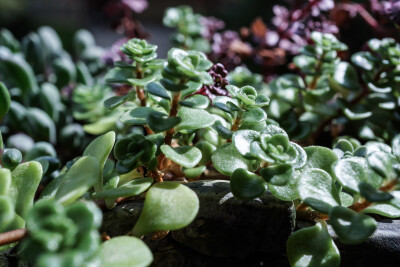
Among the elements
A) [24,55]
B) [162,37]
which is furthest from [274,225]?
[162,37]

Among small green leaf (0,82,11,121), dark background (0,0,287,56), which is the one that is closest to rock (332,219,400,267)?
small green leaf (0,82,11,121)

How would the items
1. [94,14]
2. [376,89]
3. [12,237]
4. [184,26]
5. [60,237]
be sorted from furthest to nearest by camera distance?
[94,14]
[184,26]
[376,89]
[12,237]
[60,237]

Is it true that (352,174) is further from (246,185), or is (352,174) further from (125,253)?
(125,253)

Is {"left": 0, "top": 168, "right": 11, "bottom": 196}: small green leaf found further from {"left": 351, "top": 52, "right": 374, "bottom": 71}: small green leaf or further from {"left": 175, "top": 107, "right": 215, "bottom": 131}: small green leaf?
{"left": 351, "top": 52, "right": 374, "bottom": 71}: small green leaf

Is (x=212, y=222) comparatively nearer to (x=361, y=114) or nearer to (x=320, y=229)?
(x=320, y=229)

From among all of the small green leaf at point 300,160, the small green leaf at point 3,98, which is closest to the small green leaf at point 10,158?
the small green leaf at point 3,98

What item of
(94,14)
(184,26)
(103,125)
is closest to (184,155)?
(103,125)
